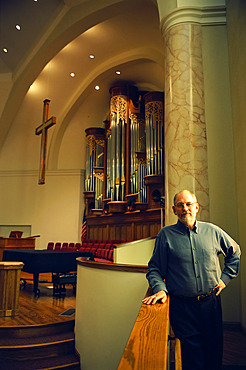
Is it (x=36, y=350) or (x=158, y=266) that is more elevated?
(x=158, y=266)

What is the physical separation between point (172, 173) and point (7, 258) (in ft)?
13.4

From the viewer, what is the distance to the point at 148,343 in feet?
3.86

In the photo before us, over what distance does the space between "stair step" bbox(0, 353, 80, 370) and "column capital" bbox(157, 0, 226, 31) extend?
15.7ft

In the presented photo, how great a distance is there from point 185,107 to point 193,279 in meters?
3.13

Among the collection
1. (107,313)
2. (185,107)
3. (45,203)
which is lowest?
(107,313)

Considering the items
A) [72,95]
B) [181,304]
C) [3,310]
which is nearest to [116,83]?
[72,95]

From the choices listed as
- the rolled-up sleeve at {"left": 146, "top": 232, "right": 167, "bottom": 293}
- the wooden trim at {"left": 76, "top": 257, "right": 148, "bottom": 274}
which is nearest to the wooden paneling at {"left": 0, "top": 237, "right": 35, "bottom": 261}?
the wooden trim at {"left": 76, "top": 257, "right": 148, "bottom": 274}

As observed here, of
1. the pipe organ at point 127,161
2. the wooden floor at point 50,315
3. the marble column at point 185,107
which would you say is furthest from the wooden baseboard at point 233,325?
the pipe organ at point 127,161

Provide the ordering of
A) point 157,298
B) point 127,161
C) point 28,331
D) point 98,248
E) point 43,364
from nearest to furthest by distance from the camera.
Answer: point 157,298 → point 43,364 → point 28,331 → point 98,248 → point 127,161

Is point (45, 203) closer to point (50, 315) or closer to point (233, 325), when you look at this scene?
point (50, 315)

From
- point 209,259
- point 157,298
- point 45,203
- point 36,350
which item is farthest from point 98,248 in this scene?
point 157,298

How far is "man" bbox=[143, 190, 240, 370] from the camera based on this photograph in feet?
5.99

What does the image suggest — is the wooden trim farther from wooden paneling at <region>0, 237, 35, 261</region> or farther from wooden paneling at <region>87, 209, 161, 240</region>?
wooden paneling at <region>0, 237, 35, 261</region>

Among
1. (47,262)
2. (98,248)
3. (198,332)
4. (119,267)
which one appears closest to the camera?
(198,332)
